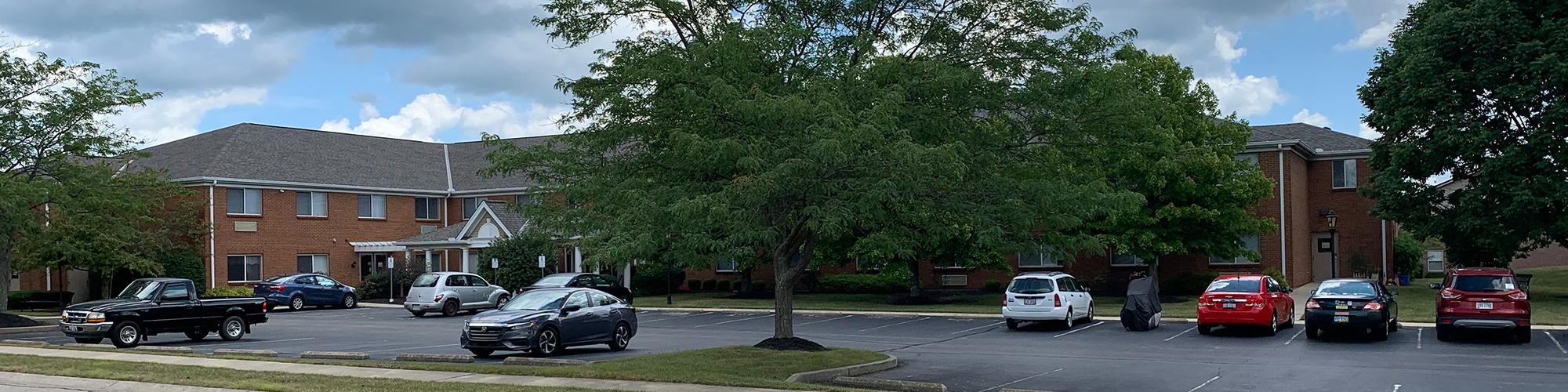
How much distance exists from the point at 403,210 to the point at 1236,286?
3922 centimetres

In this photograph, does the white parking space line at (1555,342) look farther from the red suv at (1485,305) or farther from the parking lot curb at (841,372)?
the parking lot curb at (841,372)

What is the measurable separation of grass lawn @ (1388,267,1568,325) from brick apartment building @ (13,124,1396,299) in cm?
371

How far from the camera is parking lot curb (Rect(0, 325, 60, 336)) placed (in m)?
28.8

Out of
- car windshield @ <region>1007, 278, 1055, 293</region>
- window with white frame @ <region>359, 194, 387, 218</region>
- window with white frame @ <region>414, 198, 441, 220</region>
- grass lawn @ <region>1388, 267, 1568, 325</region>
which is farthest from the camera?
window with white frame @ <region>414, 198, 441, 220</region>

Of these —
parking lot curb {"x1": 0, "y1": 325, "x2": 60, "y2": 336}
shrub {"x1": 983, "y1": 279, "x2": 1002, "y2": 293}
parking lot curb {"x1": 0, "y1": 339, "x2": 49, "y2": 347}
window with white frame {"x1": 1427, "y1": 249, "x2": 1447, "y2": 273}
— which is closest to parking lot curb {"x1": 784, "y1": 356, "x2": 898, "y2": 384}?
parking lot curb {"x1": 0, "y1": 339, "x2": 49, "y2": 347}

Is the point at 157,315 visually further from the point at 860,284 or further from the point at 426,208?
the point at 426,208

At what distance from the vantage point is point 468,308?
119 feet

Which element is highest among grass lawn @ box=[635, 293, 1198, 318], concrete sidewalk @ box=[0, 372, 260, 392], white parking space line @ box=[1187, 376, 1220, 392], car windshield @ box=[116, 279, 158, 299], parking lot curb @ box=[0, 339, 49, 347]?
car windshield @ box=[116, 279, 158, 299]

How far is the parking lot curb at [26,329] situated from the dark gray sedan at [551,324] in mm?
15438

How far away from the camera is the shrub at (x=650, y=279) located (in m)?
48.0

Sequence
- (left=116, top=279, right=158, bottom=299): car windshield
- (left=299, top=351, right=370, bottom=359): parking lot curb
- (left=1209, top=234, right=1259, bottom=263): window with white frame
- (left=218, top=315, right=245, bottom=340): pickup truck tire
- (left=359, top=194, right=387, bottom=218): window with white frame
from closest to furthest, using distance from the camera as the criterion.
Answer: (left=299, top=351, right=370, bottom=359): parking lot curb, (left=116, top=279, right=158, bottom=299): car windshield, (left=218, top=315, right=245, bottom=340): pickup truck tire, (left=1209, top=234, right=1259, bottom=263): window with white frame, (left=359, top=194, right=387, bottom=218): window with white frame

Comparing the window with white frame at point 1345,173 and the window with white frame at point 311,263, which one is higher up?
the window with white frame at point 1345,173

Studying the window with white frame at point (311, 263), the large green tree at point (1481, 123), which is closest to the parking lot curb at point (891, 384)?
the large green tree at point (1481, 123)

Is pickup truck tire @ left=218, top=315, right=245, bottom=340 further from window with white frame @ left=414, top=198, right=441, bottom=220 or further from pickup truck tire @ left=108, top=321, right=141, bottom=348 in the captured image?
window with white frame @ left=414, top=198, right=441, bottom=220
